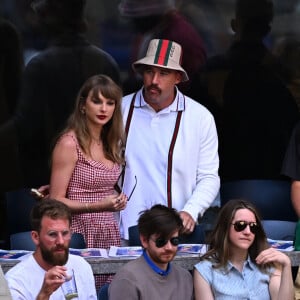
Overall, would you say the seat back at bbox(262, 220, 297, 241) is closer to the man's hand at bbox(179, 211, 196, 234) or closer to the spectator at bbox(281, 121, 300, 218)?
the spectator at bbox(281, 121, 300, 218)

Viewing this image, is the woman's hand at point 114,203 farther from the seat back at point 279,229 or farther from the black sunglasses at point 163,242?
the seat back at point 279,229

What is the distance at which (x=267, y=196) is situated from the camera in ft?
31.3

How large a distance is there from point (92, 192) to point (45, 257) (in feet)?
3.76

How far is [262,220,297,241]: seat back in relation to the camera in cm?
918

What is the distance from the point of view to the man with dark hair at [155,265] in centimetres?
768

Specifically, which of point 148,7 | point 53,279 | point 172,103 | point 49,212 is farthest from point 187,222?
point 148,7

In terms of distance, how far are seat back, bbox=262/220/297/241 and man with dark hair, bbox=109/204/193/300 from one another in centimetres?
144

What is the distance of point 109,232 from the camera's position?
878cm

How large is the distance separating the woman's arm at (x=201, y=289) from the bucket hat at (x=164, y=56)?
1.64 meters

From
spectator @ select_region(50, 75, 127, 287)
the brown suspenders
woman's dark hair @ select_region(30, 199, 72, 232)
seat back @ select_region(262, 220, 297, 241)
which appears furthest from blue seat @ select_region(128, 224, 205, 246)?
woman's dark hair @ select_region(30, 199, 72, 232)

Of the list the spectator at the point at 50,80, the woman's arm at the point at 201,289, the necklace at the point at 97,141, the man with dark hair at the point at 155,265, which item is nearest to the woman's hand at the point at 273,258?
the woman's arm at the point at 201,289

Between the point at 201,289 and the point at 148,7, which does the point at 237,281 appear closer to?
the point at 201,289

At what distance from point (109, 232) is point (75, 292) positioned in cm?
108

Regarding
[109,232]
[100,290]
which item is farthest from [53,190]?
[100,290]
